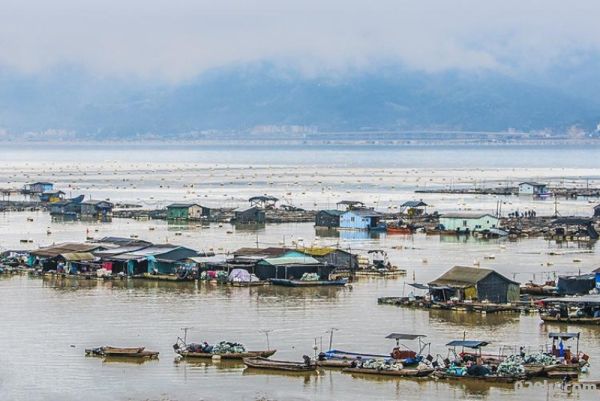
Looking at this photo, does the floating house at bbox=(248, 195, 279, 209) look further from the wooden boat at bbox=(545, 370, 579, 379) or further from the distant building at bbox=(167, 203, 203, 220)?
the wooden boat at bbox=(545, 370, 579, 379)

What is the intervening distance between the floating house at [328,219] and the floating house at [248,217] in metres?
2.50

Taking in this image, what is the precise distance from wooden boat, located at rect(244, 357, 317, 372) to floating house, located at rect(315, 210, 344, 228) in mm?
26010

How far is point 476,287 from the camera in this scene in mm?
24969

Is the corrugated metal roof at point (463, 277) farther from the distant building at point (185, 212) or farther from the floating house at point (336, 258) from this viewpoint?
the distant building at point (185, 212)

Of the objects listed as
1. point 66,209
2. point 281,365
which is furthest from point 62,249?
point 66,209

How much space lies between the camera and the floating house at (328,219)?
45.2 metres

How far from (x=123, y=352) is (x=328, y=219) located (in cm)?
2607

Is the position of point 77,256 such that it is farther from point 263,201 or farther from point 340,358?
point 263,201

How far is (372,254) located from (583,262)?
575 centimetres

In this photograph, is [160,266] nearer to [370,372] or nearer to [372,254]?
[372,254]

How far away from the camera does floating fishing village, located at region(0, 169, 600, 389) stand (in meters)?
19.0

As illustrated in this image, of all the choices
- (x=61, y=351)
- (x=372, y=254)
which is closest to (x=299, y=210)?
(x=372, y=254)

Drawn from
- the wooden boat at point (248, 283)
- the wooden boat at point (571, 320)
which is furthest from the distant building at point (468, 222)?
the wooden boat at point (571, 320)

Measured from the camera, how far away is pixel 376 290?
90.4ft
